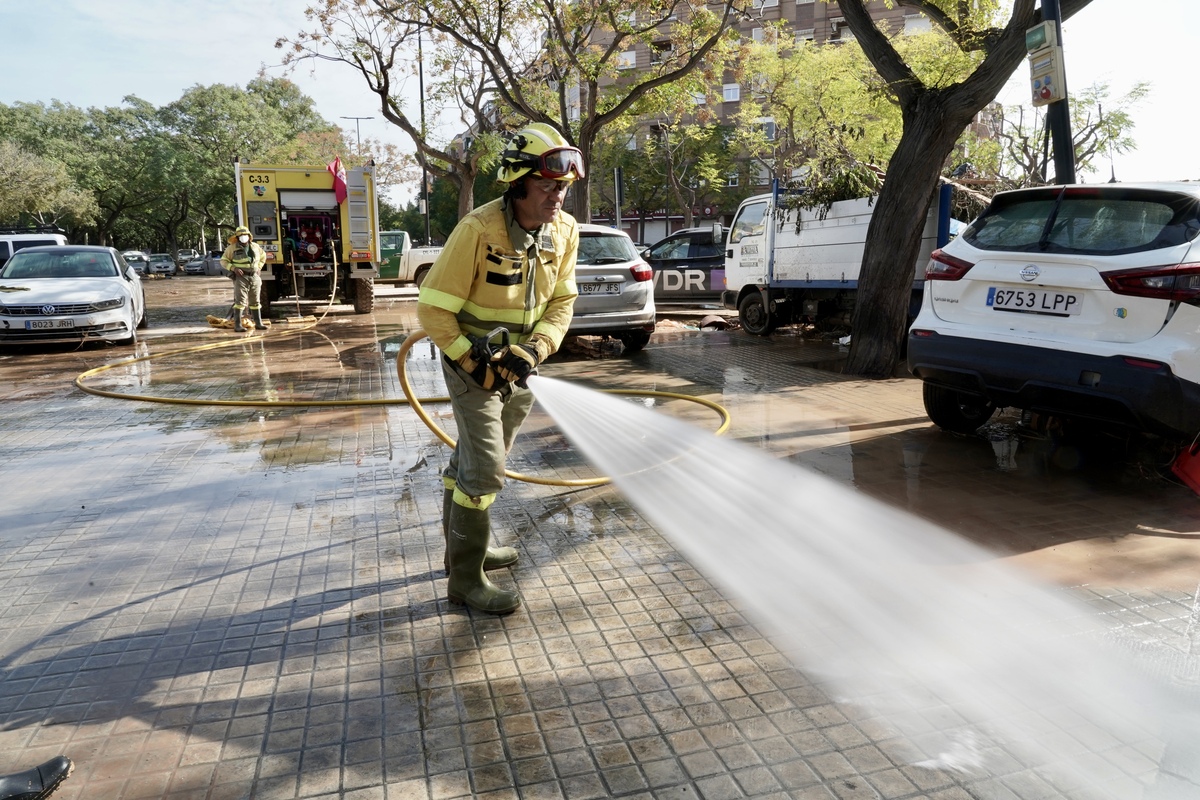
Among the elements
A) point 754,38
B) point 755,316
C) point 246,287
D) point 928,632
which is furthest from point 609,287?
point 754,38

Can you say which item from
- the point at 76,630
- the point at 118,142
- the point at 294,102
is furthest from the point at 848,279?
the point at 294,102

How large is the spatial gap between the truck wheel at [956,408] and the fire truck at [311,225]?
41.8 ft

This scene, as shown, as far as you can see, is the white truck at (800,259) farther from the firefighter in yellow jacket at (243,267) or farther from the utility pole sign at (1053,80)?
the firefighter in yellow jacket at (243,267)

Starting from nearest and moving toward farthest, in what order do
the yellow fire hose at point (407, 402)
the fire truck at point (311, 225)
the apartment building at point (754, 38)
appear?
the yellow fire hose at point (407, 402) < the fire truck at point (311, 225) < the apartment building at point (754, 38)

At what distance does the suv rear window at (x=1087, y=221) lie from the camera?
4684 millimetres

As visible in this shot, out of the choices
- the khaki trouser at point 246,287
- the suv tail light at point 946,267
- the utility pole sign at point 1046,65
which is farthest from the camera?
the khaki trouser at point 246,287

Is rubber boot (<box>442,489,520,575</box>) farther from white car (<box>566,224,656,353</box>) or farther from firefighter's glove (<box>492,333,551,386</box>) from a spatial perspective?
white car (<box>566,224,656,353</box>)

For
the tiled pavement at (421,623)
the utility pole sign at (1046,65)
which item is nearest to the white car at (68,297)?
the tiled pavement at (421,623)

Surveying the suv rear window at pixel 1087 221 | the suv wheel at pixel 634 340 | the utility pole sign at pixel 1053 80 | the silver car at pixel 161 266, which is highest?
the utility pole sign at pixel 1053 80

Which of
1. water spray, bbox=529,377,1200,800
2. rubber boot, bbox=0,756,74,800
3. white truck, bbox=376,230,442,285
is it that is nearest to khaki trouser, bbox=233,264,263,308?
white truck, bbox=376,230,442,285

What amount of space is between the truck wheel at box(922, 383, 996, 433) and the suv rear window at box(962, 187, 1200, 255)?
126 centimetres

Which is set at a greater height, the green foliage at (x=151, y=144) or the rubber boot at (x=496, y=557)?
the green foliage at (x=151, y=144)

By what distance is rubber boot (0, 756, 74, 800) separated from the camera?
2264 mm

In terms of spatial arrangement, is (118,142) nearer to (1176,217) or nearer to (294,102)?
(294,102)
